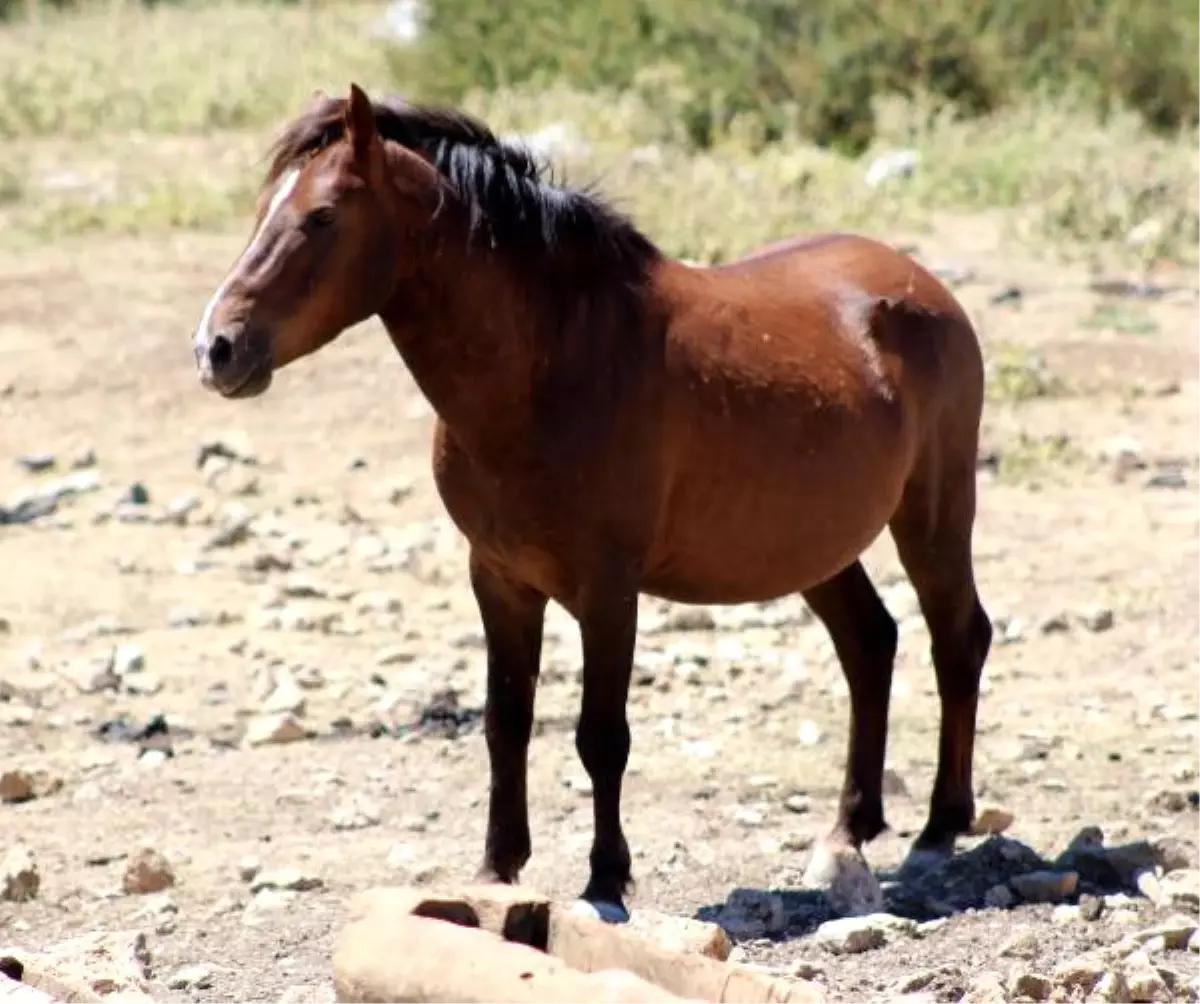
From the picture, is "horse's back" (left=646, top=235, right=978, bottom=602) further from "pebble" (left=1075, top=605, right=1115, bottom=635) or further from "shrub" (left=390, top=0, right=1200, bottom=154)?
"shrub" (left=390, top=0, right=1200, bottom=154)

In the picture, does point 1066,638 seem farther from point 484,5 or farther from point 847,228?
point 484,5

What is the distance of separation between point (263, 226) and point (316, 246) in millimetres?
132

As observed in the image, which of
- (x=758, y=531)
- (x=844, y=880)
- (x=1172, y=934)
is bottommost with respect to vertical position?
(x=844, y=880)

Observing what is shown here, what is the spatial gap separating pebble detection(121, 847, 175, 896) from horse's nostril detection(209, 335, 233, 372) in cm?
172

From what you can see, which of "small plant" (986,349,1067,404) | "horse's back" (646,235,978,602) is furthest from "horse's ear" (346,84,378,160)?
"small plant" (986,349,1067,404)

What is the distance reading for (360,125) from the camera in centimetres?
604

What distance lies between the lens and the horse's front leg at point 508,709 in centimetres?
662

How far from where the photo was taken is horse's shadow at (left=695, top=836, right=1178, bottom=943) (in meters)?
6.52

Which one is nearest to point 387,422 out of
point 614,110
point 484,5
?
point 614,110

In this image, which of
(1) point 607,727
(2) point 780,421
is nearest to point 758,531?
(2) point 780,421

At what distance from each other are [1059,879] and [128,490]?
594 cm

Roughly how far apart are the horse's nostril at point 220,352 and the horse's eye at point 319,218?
0.34 m

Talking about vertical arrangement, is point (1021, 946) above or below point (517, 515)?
below

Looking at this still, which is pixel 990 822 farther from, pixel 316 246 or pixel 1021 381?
pixel 1021 381
